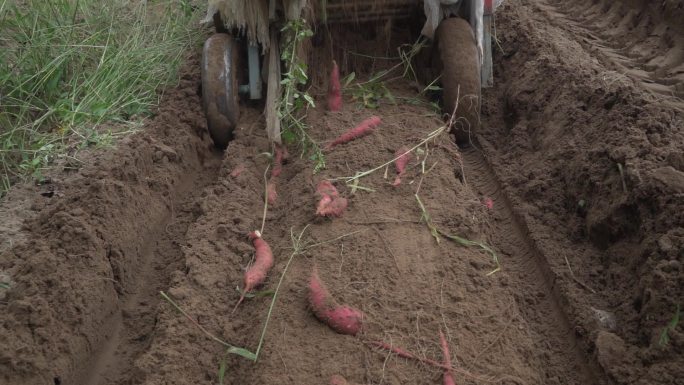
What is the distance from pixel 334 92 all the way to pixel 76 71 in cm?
185

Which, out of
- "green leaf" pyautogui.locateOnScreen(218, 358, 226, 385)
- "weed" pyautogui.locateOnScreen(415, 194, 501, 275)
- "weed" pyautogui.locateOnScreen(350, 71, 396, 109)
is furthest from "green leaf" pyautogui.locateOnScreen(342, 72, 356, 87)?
"green leaf" pyautogui.locateOnScreen(218, 358, 226, 385)

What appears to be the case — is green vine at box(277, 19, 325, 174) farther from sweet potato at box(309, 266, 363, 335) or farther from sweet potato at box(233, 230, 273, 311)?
sweet potato at box(309, 266, 363, 335)

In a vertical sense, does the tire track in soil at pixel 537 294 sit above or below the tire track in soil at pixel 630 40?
below

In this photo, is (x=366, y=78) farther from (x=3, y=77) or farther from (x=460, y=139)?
(x=3, y=77)

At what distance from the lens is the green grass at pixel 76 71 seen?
12.3 ft

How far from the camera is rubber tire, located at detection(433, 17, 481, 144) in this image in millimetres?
3949

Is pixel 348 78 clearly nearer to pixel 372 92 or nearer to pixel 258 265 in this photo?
pixel 372 92

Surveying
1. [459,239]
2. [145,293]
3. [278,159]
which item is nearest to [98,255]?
[145,293]

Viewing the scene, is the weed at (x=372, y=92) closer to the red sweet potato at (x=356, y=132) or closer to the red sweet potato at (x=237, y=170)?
the red sweet potato at (x=356, y=132)

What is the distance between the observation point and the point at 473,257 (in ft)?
10.1

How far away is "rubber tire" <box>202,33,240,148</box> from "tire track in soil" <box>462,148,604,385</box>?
1.61 meters

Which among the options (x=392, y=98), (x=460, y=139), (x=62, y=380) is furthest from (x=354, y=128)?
(x=62, y=380)

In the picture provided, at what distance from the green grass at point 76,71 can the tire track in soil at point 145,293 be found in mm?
634

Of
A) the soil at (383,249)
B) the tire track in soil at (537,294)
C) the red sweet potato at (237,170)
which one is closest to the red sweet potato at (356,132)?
the soil at (383,249)
